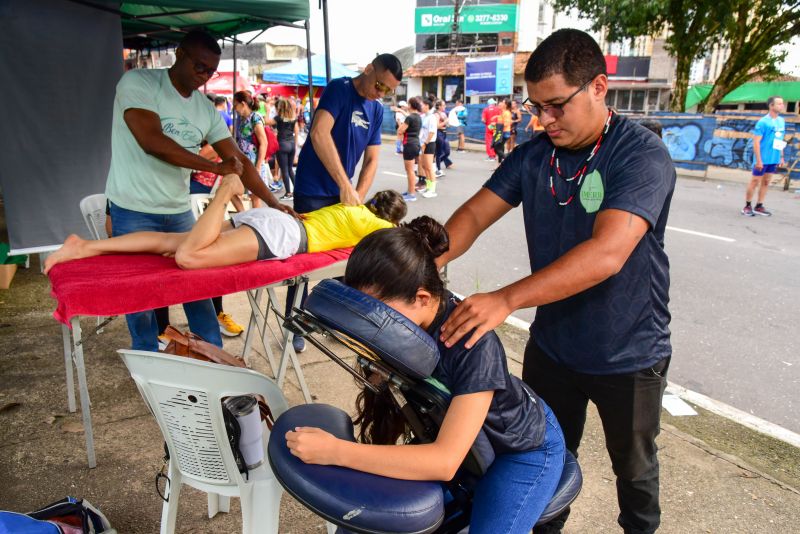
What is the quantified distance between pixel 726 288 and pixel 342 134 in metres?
3.96

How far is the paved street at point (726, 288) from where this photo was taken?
12.0ft

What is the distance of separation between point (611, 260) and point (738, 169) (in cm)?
1562

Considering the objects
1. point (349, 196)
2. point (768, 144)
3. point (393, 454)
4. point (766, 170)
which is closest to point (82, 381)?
point (349, 196)

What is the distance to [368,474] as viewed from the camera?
1222mm

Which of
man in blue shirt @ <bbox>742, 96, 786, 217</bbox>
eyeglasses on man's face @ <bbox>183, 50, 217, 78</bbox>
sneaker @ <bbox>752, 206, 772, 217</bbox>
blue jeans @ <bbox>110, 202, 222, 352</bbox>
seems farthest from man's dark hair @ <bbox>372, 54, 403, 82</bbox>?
sneaker @ <bbox>752, 206, 772, 217</bbox>

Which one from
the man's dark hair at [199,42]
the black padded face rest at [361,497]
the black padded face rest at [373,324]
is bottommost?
the black padded face rest at [361,497]

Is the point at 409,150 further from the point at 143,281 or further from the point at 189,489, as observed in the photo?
the point at 189,489

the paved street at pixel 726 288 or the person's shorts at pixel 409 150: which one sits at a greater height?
the person's shorts at pixel 409 150

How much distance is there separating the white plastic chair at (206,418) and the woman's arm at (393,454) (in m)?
0.51

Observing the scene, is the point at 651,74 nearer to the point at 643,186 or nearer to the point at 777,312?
the point at 777,312

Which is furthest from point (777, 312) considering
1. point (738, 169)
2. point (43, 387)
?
point (738, 169)

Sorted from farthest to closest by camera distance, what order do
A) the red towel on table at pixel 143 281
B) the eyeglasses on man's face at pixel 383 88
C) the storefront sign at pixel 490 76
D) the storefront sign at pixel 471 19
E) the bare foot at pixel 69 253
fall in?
the storefront sign at pixel 471 19 < the storefront sign at pixel 490 76 < the eyeglasses on man's face at pixel 383 88 < the bare foot at pixel 69 253 < the red towel on table at pixel 143 281

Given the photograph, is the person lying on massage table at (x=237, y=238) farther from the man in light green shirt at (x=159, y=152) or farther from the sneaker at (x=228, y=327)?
the sneaker at (x=228, y=327)

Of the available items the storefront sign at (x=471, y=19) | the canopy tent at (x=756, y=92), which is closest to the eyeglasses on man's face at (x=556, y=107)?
the canopy tent at (x=756, y=92)
